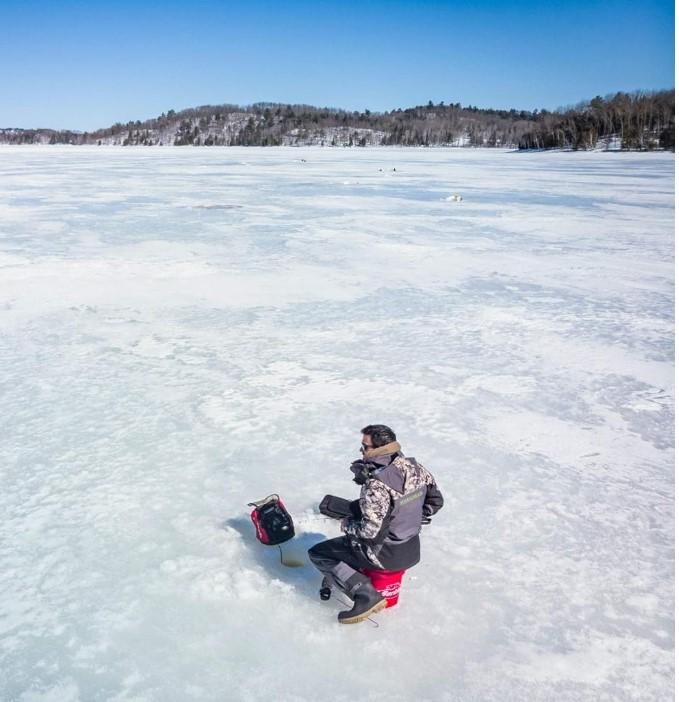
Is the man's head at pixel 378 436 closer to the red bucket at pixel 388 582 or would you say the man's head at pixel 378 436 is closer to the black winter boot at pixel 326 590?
the red bucket at pixel 388 582

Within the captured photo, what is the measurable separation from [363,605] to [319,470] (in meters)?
1.34

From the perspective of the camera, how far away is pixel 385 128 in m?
158

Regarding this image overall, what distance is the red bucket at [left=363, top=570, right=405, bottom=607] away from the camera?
9.03 feet

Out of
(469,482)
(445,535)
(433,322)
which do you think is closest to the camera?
(445,535)

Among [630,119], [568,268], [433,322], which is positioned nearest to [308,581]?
[433,322]

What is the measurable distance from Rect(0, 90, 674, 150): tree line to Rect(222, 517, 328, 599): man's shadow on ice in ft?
264

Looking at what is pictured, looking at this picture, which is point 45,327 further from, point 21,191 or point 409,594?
point 21,191

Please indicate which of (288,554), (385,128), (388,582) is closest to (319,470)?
(288,554)

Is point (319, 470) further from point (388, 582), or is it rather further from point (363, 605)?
point (363, 605)

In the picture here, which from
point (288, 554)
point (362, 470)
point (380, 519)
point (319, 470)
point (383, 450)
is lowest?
point (288, 554)

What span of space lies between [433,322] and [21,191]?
57.1ft

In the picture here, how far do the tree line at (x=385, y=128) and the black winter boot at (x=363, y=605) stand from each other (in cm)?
8084

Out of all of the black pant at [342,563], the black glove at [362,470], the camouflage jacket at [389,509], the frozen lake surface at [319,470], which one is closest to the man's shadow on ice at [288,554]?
the frozen lake surface at [319,470]

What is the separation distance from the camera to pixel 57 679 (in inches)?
93.7
